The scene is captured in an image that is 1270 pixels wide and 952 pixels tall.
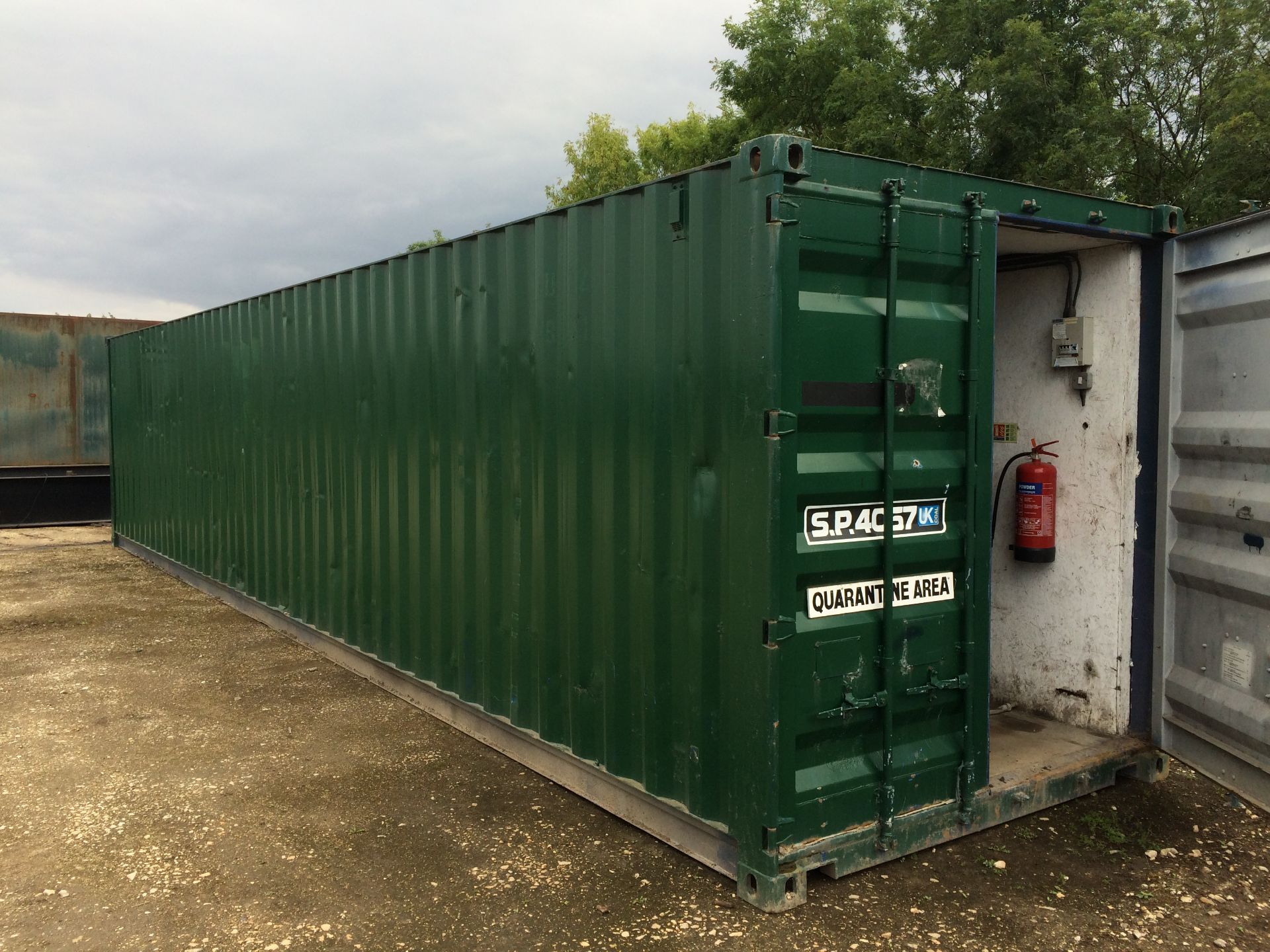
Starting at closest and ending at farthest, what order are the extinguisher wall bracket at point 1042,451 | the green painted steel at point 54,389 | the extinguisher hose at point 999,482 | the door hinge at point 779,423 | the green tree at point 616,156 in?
the door hinge at point 779,423 → the extinguisher wall bracket at point 1042,451 → the extinguisher hose at point 999,482 → the green painted steel at point 54,389 → the green tree at point 616,156

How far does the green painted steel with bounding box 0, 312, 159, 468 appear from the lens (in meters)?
14.3

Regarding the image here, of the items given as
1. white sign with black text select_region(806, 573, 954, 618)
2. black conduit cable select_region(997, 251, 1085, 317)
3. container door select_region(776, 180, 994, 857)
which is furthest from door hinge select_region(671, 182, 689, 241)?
black conduit cable select_region(997, 251, 1085, 317)

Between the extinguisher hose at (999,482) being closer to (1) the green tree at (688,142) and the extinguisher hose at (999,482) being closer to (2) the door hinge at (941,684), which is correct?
(2) the door hinge at (941,684)

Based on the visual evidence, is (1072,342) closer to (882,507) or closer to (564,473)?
(882,507)

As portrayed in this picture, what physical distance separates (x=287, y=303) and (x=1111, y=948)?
676cm

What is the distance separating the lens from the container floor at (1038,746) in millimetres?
4453

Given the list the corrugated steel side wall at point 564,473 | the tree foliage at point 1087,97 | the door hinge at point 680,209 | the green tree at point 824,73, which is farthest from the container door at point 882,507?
the green tree at point 824,73

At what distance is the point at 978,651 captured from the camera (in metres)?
4.14

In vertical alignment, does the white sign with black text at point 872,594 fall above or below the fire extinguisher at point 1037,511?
below

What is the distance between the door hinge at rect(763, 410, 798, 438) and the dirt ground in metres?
1.74

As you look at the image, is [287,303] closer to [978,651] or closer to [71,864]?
[71,864]

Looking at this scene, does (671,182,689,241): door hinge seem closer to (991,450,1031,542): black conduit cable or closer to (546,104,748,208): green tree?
(991,450,1031,542): black conduit cable

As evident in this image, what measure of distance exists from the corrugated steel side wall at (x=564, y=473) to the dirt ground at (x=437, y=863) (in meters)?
0.38

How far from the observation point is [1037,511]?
16.2 feet
